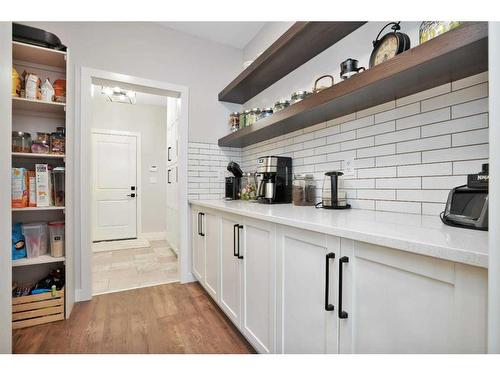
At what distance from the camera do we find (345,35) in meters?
1.57

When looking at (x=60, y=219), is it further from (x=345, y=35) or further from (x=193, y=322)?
(x=345, y=35)

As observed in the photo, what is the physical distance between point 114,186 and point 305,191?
407 cm

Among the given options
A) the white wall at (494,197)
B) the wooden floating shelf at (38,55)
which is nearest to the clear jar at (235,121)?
the wooden floating shelf at (38,55)

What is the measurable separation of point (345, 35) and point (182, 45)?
5.76 feet

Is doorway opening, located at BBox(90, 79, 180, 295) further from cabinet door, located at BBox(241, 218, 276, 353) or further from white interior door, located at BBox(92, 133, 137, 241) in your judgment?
cabinet door, located at BBox(241, 218, 276, 353)

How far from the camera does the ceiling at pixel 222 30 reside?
7.95 ft

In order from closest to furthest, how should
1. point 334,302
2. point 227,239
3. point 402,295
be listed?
point 402,295
point 334,302
point 227,239

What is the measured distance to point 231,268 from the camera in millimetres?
1626

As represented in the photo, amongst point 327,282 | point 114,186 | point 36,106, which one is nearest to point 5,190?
point 36,106

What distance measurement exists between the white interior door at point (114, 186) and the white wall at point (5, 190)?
11.9 ft

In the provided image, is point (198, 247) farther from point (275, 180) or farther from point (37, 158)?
point (37, 158)

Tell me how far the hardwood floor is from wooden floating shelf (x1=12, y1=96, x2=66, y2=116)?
1.65m
